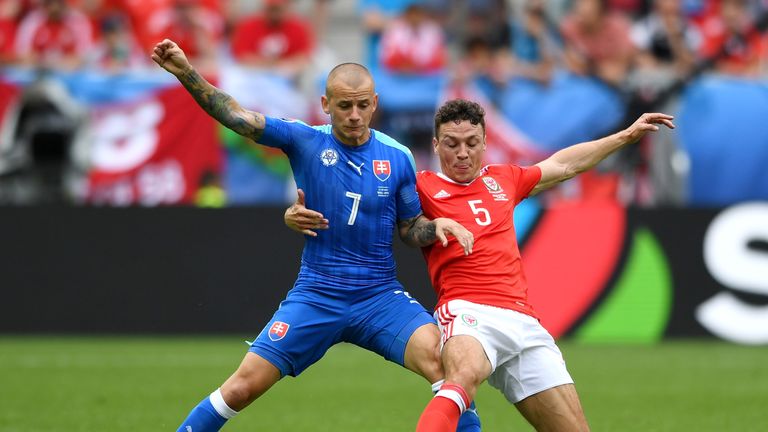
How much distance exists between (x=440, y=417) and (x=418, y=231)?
1.19 m

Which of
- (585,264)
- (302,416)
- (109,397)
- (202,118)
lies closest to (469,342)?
(302,416)

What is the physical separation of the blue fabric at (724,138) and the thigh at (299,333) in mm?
10552

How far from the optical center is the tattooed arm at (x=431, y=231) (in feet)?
21.1

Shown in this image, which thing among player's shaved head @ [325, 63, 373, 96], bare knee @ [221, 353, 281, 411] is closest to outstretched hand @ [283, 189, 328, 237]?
player's shaved head @ [325, 63, 373, 96]

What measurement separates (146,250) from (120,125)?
227cm

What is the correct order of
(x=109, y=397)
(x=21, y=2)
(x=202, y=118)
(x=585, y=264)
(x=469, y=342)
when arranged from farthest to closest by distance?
1. (x=21, y=2)
2. (x=202, y=118)
3. (x=585, y=264)
4. (x=109, y=397)
5. (x=469, y=342)

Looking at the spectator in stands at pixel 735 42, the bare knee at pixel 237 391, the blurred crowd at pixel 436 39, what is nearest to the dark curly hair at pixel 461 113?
the bare knee at pixel 237 391

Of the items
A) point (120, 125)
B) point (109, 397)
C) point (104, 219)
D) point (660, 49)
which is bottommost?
point (109, 397)

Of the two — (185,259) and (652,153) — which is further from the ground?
(652,153)

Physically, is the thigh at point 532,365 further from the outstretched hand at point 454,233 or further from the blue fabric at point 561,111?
the blue fabric at point 561,111

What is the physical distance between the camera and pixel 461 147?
22.6 ft

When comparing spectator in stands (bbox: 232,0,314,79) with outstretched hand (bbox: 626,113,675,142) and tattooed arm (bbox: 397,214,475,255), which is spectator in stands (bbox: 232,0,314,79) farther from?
tattooed arm (bbox: 397,214,475,255)

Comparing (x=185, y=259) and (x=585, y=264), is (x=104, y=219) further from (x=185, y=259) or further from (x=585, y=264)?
(x=585, y=264)

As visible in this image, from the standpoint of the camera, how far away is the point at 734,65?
59.3 ft
